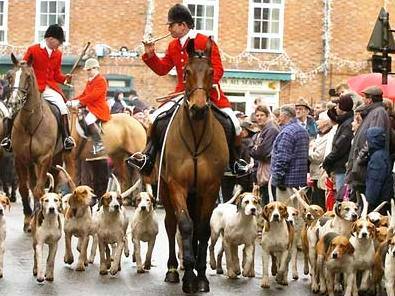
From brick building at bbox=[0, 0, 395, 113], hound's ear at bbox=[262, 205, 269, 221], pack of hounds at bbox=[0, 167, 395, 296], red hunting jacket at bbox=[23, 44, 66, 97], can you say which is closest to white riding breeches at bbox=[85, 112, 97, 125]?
red hunting jacket at bbox=[23, 44, 66, 97]

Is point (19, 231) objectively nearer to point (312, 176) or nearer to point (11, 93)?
point (11, 93)

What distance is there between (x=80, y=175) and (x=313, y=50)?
615 inches

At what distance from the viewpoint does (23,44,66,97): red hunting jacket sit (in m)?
17.3

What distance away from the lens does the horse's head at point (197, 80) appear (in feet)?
39.2

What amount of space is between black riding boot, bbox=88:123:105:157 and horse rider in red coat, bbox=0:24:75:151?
425cm

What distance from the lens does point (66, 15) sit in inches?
1411

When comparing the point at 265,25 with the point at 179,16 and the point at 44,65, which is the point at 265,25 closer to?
the point at 44,65

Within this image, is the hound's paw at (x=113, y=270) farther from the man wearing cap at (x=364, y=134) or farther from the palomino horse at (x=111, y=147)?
the palomino horse at (x=111, y=147)

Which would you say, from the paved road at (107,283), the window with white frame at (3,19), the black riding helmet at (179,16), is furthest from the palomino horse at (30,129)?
the window with white frame at (3,19)

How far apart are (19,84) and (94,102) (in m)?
5.51

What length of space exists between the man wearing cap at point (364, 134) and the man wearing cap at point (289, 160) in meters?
1.67

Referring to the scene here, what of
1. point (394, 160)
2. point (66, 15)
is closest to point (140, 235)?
point (394, 160)

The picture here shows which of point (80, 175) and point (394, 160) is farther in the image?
point (80, 175)

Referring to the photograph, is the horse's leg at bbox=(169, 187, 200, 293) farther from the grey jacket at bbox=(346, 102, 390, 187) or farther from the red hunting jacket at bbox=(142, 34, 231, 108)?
the grey jacket at bbox=(346, 102, 390, 187)
